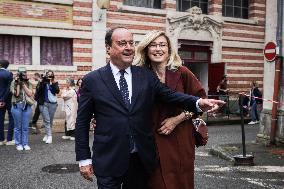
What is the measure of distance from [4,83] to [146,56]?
270 inches

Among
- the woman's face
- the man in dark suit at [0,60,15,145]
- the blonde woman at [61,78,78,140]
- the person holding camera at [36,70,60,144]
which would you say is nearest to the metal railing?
the blonde woman at [61,78,78,140]

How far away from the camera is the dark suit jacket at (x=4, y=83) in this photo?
9.67 m

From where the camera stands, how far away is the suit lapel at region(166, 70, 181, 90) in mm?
3611

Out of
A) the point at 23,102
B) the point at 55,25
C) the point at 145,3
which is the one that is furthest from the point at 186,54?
the point at 23,102

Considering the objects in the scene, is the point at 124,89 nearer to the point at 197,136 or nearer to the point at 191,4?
the point at 197,136

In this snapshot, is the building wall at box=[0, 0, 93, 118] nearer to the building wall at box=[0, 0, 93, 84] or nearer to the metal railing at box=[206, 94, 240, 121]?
the building wall at box=[0, 0, 93, 84]

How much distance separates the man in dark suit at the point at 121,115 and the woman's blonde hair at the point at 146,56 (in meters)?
0.21

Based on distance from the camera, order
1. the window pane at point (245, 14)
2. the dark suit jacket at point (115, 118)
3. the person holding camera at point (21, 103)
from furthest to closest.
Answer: the window pane at point (245, 14)
the person holding camera at point (21, 103)
the dark suit jacket at point (115, 118)

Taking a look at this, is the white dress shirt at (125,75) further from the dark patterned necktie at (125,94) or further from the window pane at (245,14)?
the window pane at (245,14)

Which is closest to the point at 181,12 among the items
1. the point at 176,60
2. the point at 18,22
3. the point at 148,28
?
the point at 148,28

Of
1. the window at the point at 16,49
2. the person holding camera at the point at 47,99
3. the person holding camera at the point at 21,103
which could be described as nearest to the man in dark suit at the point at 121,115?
the person holding camera at the point at 21,103

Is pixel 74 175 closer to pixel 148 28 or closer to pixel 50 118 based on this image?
pixel 50 118

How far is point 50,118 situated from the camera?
35.0 feet

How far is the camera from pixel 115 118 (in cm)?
324
